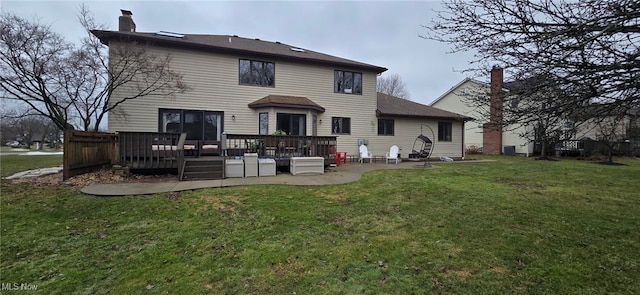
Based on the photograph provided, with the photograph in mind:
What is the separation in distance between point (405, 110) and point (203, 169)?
41.5ft

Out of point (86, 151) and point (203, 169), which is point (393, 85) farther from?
point (86, 151)

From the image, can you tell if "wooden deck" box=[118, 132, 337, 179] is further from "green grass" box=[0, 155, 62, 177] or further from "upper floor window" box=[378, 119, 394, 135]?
"upper floor window" box=[378, 119, 394, 135]

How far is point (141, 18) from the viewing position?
15.0 m

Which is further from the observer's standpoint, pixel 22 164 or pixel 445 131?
pixel 445 131

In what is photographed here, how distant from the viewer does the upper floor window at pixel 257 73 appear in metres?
13.6

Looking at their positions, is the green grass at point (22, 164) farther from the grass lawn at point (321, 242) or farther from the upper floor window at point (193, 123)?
the grass lawn at point (321, 242)

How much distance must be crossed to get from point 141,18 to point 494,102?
17.5m

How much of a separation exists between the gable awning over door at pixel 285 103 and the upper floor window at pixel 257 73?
2.92 feet

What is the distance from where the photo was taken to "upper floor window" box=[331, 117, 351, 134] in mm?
15234

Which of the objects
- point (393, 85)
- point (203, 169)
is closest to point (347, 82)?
point (203, 169)

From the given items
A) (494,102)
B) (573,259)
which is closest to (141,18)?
(494,102)

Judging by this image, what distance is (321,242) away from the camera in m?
3.94

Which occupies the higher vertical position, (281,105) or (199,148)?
(281,105)

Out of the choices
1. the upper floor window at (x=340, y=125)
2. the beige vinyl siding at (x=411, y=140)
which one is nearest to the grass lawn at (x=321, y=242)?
the upper floor window at (x=340, y=125)
